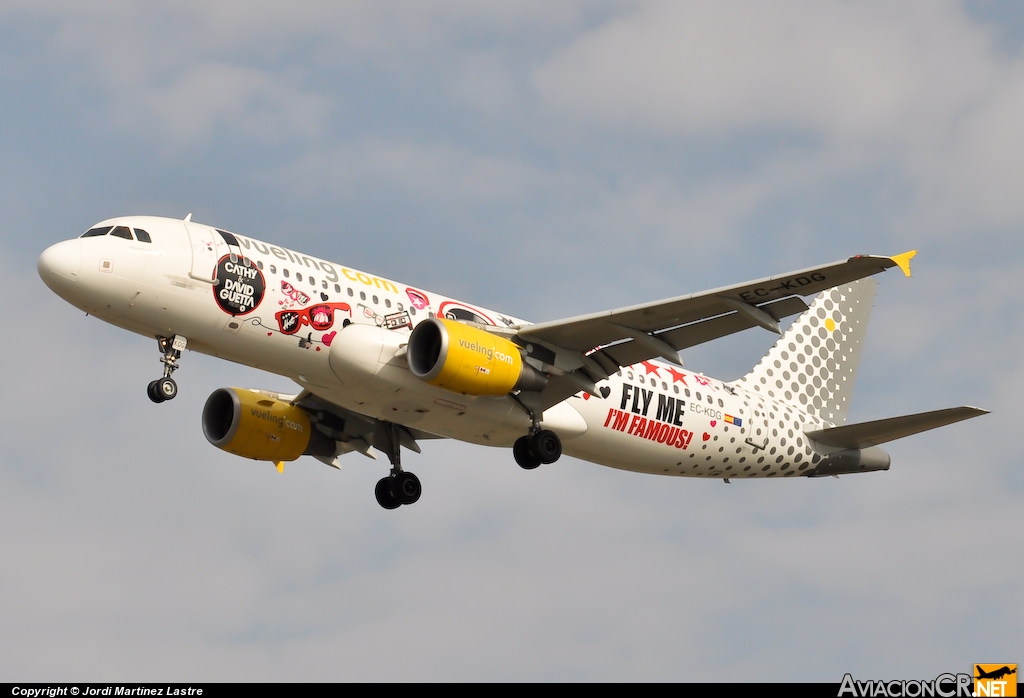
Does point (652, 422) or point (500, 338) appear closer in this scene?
point (500, 338)

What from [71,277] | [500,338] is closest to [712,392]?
[500,338]

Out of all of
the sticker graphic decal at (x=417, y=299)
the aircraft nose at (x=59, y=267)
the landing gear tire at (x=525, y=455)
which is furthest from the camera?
the landing gear tire at (x=525, y=455)

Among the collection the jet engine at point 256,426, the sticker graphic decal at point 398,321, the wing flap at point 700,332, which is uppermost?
the jet engine at point 256,426

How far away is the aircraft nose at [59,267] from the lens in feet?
89.5

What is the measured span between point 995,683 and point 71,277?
21.6 m

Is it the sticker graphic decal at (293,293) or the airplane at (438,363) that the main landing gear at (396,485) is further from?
the sticker graphic decal at (293,293)

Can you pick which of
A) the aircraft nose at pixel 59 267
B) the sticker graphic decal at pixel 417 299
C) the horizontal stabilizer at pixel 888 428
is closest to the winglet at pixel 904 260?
the horizontal stabilizer at pixel 888 428

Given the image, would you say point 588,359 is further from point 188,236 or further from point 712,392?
point 188,236

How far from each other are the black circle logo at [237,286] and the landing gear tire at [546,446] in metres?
7.61

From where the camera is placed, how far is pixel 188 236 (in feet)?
94.5

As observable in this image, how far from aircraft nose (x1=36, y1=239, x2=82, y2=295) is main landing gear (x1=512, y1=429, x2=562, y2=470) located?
11.2m

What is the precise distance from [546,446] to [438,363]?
4.27 meters

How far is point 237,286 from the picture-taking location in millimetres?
28641

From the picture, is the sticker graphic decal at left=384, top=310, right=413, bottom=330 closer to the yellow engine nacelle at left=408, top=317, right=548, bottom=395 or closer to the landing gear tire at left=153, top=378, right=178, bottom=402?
the yellow engine nacelle at left=408, top=317, right=548, bottom=395
